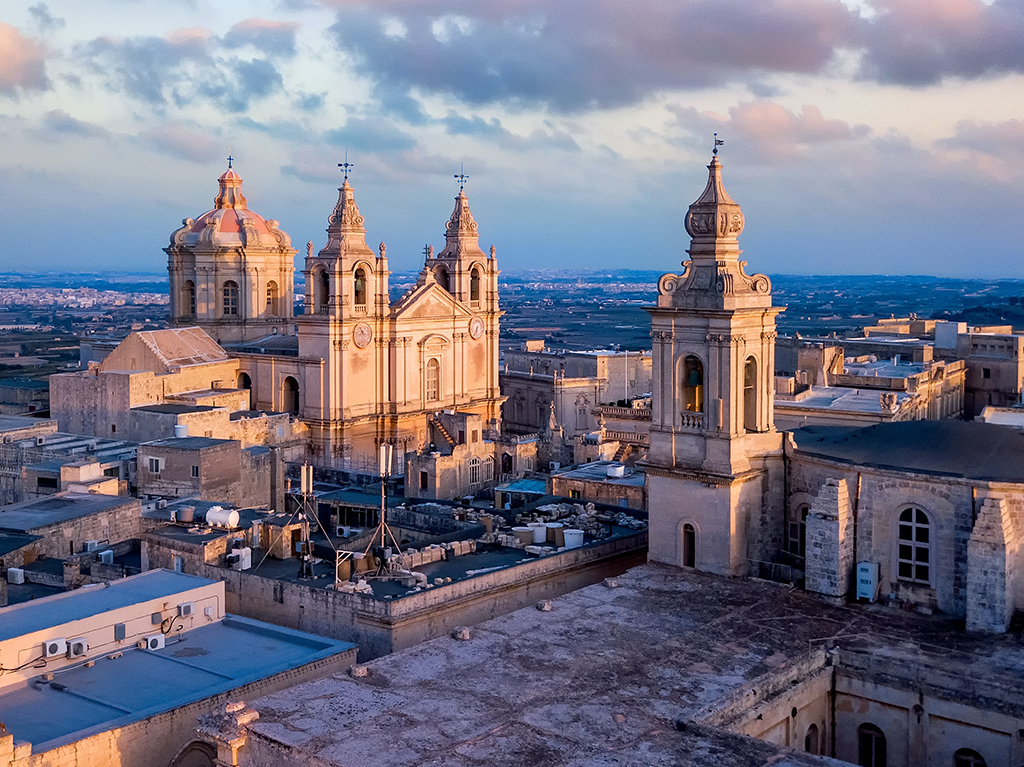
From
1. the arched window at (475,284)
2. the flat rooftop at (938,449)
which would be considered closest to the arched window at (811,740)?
the flat rooftop at (938,449)

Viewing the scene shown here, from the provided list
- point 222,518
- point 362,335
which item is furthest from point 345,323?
point 222,518

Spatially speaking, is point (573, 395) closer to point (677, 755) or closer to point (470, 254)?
point (470, 254)

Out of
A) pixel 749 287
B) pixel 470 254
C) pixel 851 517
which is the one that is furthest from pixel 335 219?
pixel 851 517

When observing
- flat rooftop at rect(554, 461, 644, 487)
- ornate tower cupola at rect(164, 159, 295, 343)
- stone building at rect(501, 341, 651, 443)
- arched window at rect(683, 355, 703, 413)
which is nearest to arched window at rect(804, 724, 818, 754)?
arched window at rect(683, 355, 703, 413)

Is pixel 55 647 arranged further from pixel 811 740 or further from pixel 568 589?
pixel 811 740

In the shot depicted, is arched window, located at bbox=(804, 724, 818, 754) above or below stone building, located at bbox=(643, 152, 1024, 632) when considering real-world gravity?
below

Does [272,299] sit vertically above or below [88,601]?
above

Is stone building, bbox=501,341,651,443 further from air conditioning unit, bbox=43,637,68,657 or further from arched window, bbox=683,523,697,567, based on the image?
air conditioning unit, bbox=43,637,68,657
